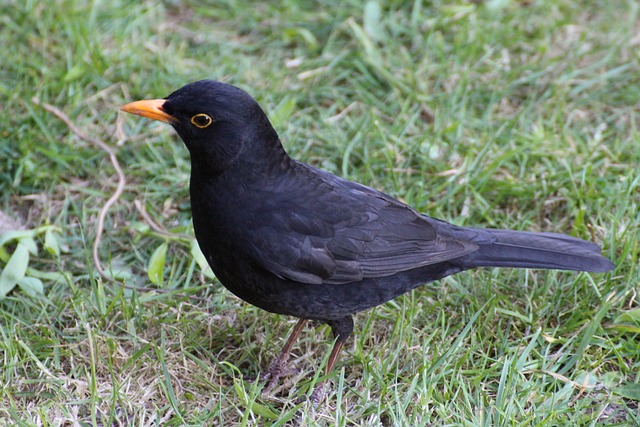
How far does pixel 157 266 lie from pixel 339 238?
1.24 m

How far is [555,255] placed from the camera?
4293mm

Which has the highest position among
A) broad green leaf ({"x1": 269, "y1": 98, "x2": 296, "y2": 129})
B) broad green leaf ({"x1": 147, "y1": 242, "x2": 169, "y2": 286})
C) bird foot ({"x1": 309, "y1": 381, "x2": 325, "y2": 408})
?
broad green leaf ({"x1": 269, "y1": 98, "x2": 296, "y2": 129})

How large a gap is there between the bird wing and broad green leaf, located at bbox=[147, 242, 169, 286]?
1.05 metres

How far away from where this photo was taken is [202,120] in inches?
154

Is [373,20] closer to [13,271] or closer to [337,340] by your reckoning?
[337,340]

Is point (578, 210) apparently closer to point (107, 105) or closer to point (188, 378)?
point (188, 378)

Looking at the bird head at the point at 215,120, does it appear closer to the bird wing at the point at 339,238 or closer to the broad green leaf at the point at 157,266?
the bird wing at the point at 339,238

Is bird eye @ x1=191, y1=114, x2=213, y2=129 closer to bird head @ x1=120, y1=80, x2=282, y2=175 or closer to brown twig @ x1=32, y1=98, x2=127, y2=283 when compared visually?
bird head @ x1=120, y1=80, x2=282, y2=175

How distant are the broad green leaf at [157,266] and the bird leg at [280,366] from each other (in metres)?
0.87

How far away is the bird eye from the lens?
154 inches

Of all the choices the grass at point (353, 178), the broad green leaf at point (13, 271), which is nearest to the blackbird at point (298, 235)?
the grass at point (353, 178)

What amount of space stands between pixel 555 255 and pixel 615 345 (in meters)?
0.57

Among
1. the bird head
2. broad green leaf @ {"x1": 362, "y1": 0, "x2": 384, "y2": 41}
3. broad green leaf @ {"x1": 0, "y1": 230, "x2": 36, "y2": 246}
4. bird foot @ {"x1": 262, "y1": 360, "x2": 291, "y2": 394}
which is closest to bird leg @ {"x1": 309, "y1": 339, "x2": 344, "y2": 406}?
bird foot @ {"x1": 262, "y1": 360, "x2": 291, "y2": 394}

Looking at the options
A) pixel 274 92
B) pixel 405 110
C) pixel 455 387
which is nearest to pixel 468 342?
pixel 455 387
